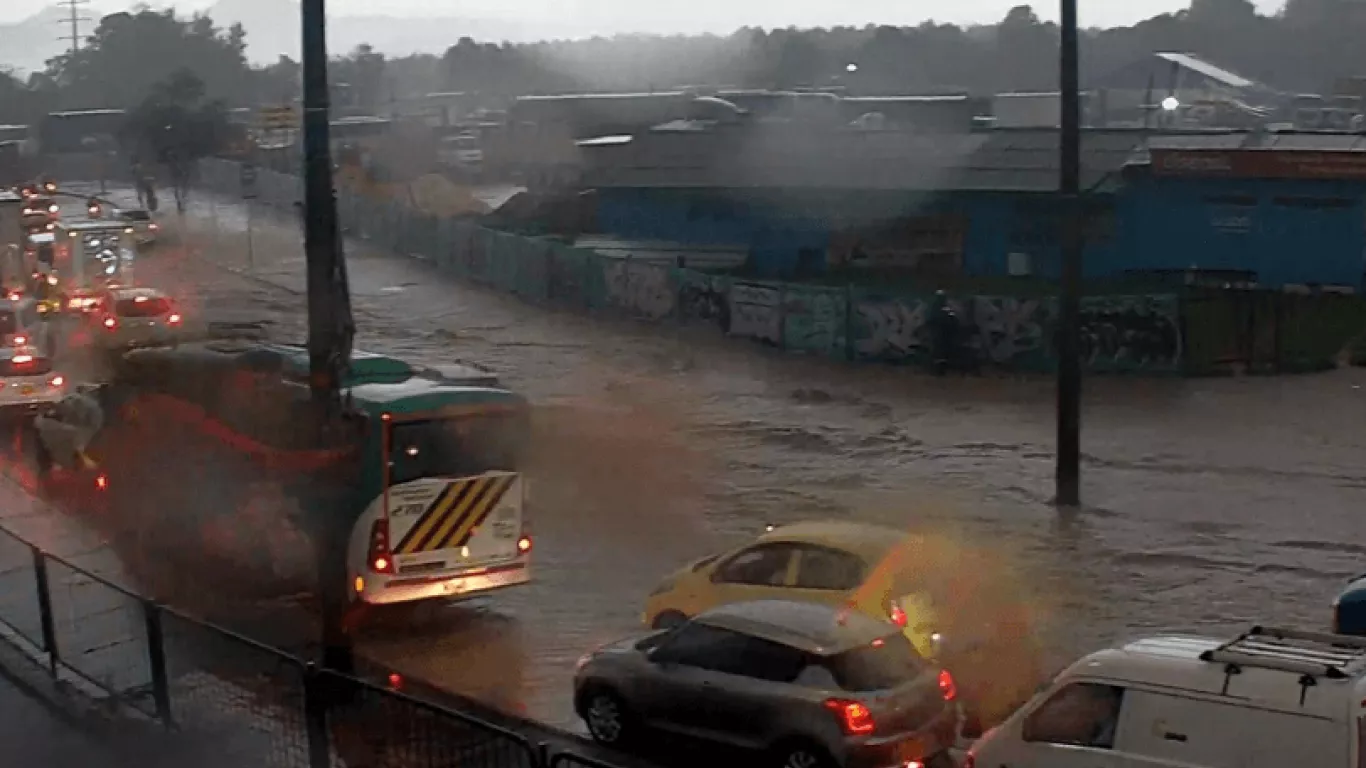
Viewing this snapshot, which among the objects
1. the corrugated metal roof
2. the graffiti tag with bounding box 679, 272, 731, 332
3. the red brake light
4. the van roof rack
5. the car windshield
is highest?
the corrugated metal roof

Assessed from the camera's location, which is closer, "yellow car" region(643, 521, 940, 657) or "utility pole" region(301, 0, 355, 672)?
"utility pole" region(301, 0, 355, 672)

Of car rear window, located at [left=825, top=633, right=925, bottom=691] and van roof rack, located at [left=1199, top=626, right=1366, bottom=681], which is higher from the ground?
van roof rack, located at [left=1199, top=626, right=1366, bottom=681]

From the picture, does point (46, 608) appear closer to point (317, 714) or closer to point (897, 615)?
point (317, 714)

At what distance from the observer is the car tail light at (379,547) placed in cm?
1365

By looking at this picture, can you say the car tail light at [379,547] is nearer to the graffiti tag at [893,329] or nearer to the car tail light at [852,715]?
the car tail light at [852,715]

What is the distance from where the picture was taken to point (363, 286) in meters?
49.1

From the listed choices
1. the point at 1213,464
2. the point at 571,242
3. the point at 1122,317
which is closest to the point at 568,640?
the point at 1213,464

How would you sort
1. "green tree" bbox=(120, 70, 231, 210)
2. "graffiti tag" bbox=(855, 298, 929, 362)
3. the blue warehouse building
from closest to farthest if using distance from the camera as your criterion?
"graffiti tag" bbox=(855, 298, 929, 362) < the blue warehouse building < "green tree" bbox=(120, 70, 231, 210)

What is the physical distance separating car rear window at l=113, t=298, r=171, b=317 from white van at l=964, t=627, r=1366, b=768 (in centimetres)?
2672

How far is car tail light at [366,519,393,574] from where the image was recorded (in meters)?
13.6

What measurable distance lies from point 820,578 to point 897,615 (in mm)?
638

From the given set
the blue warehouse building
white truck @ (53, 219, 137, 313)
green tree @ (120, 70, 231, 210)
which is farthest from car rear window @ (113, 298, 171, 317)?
green tree @ (120, 70, 231, 210)

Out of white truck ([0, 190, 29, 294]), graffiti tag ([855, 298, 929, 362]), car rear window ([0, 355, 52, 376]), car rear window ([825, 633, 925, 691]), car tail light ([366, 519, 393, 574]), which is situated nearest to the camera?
car rear window ([825, 633, 925, 691])

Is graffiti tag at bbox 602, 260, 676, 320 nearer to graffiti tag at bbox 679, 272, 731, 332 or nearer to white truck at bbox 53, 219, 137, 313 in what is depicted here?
graffiti tag at bbox 679, 272, 731, 332
